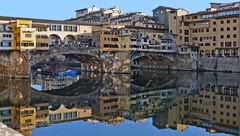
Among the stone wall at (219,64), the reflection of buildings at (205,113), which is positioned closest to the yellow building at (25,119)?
the reflection of buildings at (205,113)

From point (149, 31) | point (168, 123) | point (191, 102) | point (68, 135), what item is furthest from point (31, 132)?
point (149, 31)

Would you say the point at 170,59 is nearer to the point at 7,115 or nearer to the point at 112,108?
the point at 112,108

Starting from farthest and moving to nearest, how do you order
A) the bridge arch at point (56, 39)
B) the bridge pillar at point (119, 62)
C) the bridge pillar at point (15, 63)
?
the bridge arch at point (56, 39) → the bridge pillar at point (119, 62) → the bridge pillar at point (15, 63)

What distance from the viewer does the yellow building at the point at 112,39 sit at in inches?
2520

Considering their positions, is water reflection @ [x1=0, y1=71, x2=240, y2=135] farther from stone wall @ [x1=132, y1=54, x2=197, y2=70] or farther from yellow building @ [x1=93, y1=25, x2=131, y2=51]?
stone wall @ [x1=132, y1=54, x2=197, y2=70]

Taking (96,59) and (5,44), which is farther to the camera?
(96,59)

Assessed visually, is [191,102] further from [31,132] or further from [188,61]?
[188,61]

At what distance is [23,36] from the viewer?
5128cm

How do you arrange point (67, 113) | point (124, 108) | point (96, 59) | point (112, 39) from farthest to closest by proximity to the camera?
point (112, 39) < point (96, 59) < point (124, 108) < point (67, 113)

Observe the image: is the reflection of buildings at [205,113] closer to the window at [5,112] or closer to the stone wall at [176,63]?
the window at [5,112]

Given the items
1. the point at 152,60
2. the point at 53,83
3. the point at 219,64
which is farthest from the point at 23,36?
the point at 219,64

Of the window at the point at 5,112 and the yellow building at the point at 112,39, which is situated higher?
the yellow building at the point at 112,39

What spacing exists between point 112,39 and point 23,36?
64.6 feet

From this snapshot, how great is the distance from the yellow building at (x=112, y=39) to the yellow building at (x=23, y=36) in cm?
1465
